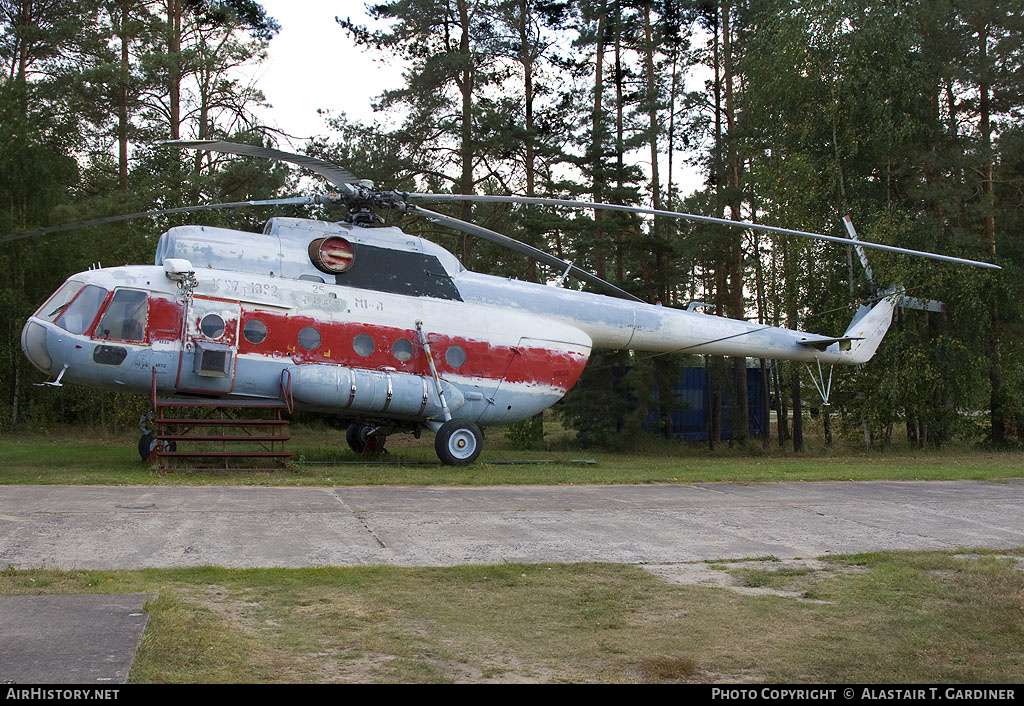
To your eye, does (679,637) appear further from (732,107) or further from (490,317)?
(732,107)

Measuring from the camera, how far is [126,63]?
1008 inches

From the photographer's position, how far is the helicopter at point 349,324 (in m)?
13.1

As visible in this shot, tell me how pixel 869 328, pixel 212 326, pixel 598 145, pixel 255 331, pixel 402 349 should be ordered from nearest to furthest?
pixel 212 326, pixel 255 331, pixel 402 349, pixel 869 328, pixel 598 145

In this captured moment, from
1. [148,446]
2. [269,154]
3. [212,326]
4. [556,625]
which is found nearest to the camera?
[556,625]

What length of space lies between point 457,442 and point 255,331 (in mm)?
3932

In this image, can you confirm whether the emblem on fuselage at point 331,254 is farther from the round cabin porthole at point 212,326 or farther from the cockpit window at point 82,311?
the cockpit window at point 82,311

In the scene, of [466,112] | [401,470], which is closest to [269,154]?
[401,470]

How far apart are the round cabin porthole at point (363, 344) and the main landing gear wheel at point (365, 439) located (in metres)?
2.92

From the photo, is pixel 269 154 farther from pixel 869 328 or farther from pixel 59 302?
pixel 869 328

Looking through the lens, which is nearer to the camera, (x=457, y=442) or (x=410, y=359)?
(x=410, y=359)

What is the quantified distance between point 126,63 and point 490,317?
54.5ft

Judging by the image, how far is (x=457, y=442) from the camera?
50.3 feet

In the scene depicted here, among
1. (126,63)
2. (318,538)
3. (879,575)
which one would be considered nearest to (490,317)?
(318,538)

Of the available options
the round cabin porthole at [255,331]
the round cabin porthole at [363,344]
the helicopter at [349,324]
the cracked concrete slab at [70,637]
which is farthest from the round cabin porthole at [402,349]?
the cracked concrete slab at [70,637]
